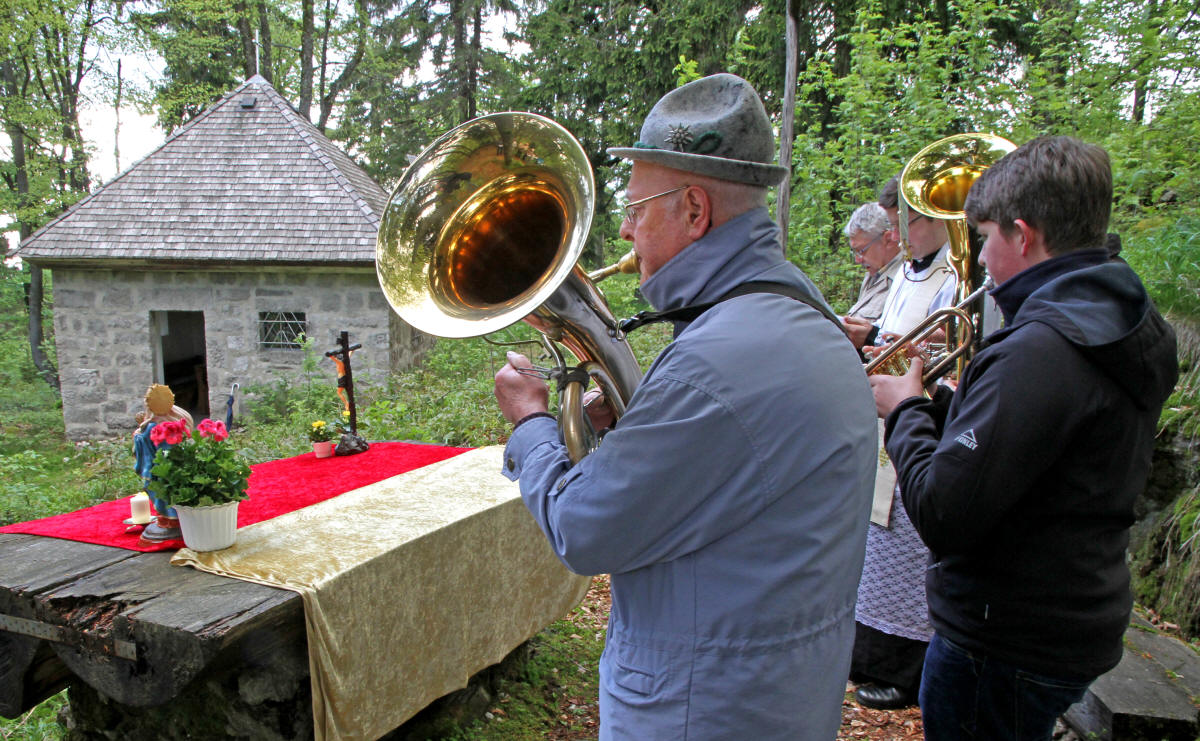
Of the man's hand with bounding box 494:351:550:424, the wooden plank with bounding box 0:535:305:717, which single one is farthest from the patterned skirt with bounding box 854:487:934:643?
the wooden plank with bounding box 0:535:305:717

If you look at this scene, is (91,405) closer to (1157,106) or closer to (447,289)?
(447,289)

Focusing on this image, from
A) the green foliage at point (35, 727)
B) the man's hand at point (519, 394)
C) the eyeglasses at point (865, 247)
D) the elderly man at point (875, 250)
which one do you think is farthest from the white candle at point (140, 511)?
the eyeglasses at point (865, 247)

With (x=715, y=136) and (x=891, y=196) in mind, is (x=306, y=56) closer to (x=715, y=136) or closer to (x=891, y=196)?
(x=891, y=196)

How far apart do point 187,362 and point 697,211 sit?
1208 centimetres

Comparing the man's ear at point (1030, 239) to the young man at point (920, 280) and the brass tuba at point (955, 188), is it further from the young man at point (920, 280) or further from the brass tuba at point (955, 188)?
the young man at point (920, 280)

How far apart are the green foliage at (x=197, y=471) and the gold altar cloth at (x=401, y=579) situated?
17 centimetres

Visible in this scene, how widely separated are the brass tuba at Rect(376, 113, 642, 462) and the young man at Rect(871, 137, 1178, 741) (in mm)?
689

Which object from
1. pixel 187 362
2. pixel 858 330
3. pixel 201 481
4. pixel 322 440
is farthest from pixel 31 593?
pixel 187 362

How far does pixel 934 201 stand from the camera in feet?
9.24

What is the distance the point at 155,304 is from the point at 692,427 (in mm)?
10068

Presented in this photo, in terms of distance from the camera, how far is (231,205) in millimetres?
9312

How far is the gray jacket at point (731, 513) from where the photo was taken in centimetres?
106

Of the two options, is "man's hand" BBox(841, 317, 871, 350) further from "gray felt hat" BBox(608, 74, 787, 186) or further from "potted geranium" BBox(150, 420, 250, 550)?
"potted geranium" BBox(150, 420, 250, 550)

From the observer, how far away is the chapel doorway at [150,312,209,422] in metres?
10.9
